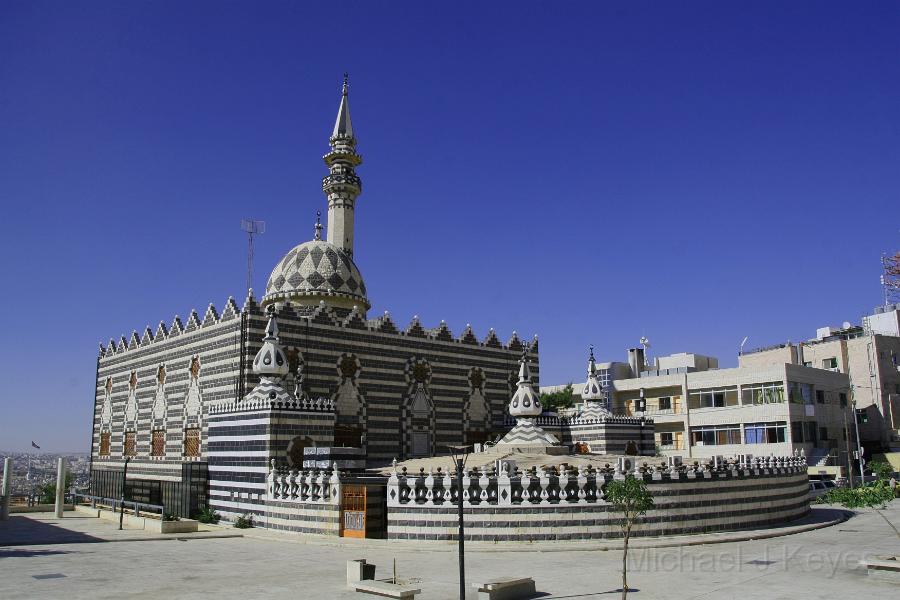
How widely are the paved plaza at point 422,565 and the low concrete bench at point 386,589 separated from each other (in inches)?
11.8

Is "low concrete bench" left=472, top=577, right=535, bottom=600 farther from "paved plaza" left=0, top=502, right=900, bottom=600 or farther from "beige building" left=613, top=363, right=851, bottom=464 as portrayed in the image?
"beige building" left=613, top=363, right=851, bottom=464

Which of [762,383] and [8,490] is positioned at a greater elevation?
[762,383]

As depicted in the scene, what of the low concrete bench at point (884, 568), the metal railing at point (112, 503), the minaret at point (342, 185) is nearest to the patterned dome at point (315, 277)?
the minaret at point (342, 185)

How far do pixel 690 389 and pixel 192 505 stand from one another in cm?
4286

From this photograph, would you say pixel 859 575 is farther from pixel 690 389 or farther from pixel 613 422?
pixel 690 389

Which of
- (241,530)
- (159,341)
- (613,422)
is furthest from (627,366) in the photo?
A: (241,530)

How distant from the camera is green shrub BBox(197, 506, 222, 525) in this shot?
32156 mm

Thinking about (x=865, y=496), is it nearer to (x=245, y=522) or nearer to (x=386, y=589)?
(x=386, y=589)

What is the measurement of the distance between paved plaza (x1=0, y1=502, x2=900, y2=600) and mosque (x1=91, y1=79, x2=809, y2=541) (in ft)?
4.56

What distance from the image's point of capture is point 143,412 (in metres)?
44.2

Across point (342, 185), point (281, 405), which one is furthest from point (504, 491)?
point (342, 185)

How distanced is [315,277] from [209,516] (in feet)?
52.0

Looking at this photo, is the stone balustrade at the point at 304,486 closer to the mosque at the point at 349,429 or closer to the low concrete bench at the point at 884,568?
the mosque at the point at 349,429

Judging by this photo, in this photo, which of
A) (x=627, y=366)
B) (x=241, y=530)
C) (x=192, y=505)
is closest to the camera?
(x=241, y=530)
